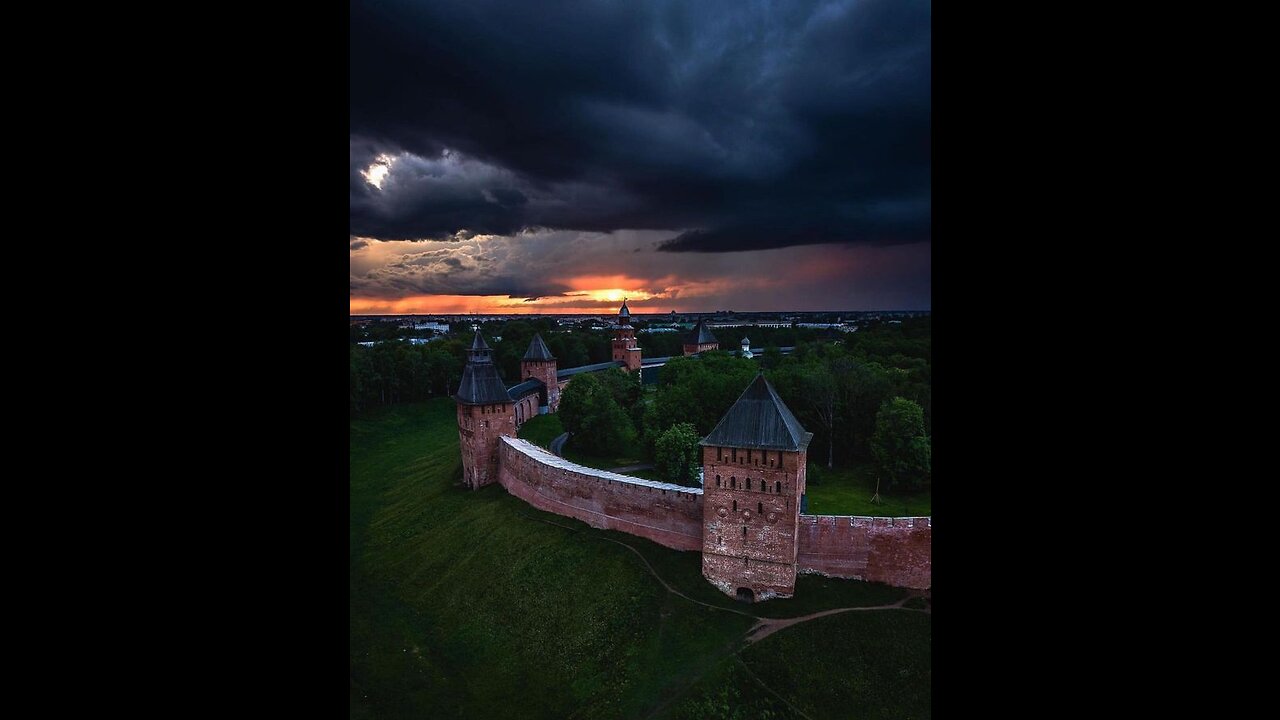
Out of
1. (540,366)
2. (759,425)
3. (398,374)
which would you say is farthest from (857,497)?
(398,374)

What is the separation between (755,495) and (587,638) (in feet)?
22.2

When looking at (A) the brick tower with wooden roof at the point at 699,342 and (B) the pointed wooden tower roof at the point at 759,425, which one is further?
(A) the brick tower with wooden roof at the point at 699,342

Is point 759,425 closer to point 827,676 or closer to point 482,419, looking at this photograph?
point 827,676

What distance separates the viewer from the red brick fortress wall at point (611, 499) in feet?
69.2

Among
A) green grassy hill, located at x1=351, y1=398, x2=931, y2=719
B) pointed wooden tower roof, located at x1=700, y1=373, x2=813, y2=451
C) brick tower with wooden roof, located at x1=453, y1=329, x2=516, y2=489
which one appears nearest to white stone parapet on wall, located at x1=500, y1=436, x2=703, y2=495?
brick tower with wooden roof, located at x1=453, y1=329, x2=516, y2=489

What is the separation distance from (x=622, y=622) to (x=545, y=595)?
326cm

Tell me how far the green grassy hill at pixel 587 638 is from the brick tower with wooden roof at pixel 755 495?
2.62 ft

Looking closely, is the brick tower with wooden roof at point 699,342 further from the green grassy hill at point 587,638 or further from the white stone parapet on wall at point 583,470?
the green grassy hill at point 587,638

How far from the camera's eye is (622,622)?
59.0 ft

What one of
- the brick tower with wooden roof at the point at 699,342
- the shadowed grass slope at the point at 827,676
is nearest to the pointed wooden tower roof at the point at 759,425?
the shadowed grass slope at the point at 827,676

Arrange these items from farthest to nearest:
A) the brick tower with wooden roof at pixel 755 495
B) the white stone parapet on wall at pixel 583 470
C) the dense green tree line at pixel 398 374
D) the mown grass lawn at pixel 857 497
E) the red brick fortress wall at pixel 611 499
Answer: the dense green tree line at pixel 398 374, the mown grass lawn at pixel 857 497, the white stone parapet on wall at pixel 583 470, the red brick fortress wall at pixel 611 499, the brick tower with wooden roof at pixel 755 495

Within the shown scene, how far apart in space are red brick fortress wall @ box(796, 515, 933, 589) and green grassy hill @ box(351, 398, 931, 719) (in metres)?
0.47
